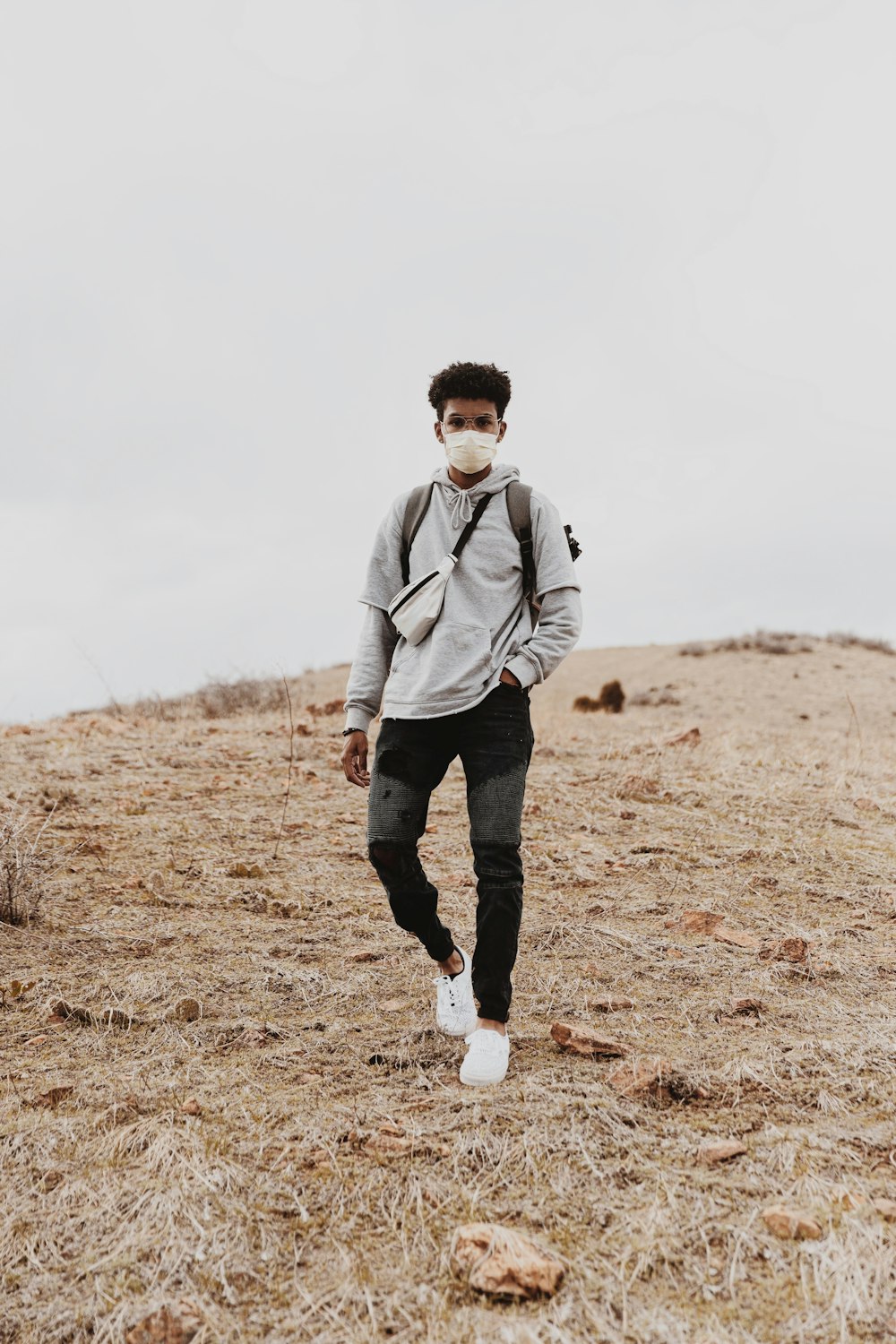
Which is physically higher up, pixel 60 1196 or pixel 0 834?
pixel 0 834

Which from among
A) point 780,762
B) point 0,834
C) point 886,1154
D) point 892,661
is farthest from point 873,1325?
point 892,661

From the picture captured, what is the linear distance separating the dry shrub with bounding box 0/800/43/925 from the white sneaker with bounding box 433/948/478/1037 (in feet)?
6.71

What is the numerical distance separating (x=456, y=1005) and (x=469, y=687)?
107cm

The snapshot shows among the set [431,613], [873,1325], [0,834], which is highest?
[431,613]

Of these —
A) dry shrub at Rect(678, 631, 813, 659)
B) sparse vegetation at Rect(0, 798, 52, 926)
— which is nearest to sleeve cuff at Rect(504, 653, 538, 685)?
sparse vegetation at Rect(0, 798, 52, 926)

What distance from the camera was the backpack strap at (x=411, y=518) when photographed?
3.30m

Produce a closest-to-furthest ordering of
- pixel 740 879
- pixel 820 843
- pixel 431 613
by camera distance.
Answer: pixel 431 613, pixel 740 879, pixel 820 843

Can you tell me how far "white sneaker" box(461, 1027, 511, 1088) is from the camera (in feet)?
9.25

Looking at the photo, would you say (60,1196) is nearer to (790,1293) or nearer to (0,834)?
(790,1293)

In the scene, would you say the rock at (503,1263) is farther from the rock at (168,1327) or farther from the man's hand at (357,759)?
the man's hand at (357,759)

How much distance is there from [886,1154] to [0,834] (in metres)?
3.83

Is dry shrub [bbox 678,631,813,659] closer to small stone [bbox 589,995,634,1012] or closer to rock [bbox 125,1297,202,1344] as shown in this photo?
small stone [bbox 589,995,634,1012]

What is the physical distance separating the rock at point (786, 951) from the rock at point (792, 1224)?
1899 mm

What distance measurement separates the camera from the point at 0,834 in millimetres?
4590
